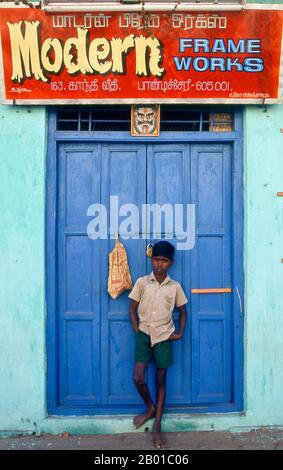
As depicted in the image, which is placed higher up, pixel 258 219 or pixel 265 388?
pixel 258 219

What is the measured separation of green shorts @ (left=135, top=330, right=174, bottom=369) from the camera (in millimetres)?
4547

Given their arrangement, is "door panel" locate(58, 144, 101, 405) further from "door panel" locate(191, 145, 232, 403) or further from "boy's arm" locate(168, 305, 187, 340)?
"door panel" locate(191, 145, 232, 403)

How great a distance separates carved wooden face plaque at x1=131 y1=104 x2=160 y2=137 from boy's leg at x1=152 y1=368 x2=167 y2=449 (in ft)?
6.77

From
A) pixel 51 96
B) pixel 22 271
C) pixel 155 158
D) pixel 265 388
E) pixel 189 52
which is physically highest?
pixel 189 52

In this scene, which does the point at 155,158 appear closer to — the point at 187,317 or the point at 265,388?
the point at 187,317

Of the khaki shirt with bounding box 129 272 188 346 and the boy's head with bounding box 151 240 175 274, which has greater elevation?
the boy's head with bounding box 151 240 175 274

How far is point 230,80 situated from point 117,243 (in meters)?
1.70

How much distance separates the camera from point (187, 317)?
4.80 m

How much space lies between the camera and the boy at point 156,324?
4.54m

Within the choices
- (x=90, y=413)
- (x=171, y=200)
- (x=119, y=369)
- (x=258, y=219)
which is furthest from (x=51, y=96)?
(x=90, y=413)

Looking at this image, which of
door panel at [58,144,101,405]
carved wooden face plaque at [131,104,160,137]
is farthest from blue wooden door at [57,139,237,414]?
carved wooden face plaque at [131,104,160,137]

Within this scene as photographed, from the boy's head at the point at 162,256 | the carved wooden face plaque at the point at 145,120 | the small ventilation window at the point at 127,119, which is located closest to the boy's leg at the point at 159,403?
the boy's head at the point at 162,256

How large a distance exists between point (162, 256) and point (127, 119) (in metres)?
1.33

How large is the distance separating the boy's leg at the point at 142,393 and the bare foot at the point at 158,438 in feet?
0.44
